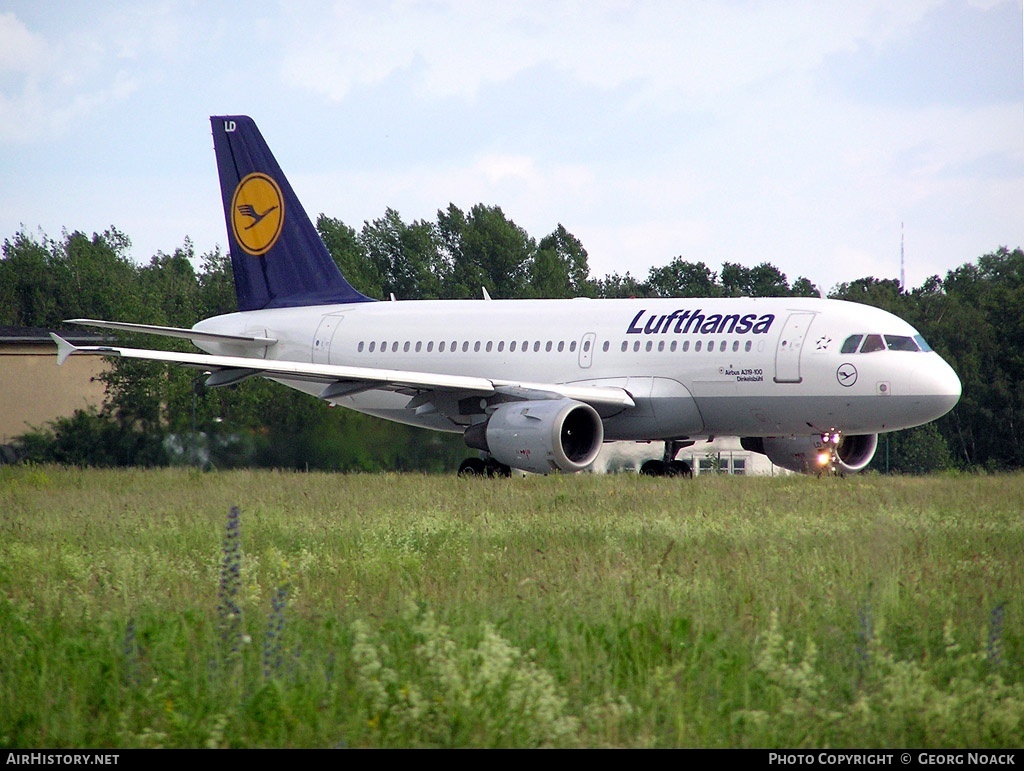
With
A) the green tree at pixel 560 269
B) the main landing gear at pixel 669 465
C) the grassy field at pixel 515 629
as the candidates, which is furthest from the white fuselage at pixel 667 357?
the green tree at pixel 560 269

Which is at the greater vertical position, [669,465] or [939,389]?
[939,389]

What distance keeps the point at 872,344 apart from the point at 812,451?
378 centimetres

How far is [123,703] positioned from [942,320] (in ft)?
198

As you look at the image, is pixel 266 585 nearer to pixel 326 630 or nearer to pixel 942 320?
pixel 326 630

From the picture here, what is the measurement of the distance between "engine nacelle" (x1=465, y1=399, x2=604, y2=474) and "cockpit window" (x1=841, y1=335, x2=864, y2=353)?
13.1ft

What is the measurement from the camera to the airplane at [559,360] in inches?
786

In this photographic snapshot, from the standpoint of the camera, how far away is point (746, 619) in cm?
757

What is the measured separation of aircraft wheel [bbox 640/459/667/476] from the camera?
2377 cm

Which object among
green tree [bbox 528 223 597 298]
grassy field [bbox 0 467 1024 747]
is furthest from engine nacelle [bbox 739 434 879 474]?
green tree [bbox 528 223 597 298]

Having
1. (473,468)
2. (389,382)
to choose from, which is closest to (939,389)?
(473,468)

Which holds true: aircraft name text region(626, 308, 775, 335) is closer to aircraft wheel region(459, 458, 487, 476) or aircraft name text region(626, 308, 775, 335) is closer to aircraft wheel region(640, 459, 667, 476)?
aircraft wheel region(640, 459, 667, 476)

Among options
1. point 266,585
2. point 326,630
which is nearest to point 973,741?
point 326,630

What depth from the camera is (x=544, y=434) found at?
1952 centimetres

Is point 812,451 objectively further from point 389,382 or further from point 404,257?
point 404,257
